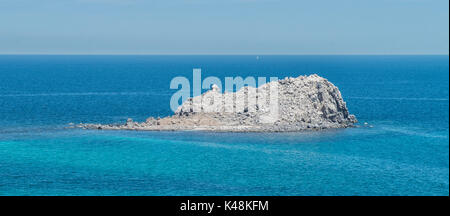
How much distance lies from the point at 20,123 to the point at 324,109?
31141mm

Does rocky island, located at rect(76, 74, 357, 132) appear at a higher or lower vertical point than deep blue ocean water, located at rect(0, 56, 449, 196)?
higher

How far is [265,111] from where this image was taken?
2517 inches

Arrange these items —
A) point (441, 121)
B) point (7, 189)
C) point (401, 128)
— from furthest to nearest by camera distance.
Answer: point (441, 121) → point (401, 128) → point (7, 189)

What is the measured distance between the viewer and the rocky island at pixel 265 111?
6203 cm

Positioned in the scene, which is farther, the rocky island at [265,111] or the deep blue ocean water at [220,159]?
the rocky island at [265,111]

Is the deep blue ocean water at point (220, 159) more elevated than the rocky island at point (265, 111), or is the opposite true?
the rocky island at point (265, 111)

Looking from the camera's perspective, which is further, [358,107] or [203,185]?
[358,107]

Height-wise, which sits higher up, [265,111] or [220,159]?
[265,111]

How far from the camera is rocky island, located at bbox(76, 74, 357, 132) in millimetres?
62031

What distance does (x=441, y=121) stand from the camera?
70.2 metres

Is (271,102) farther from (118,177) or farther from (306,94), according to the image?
(118,177)

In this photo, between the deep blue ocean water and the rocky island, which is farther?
the rocky island

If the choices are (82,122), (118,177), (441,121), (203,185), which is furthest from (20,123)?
(441,121)

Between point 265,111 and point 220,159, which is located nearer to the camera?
point 220,159
